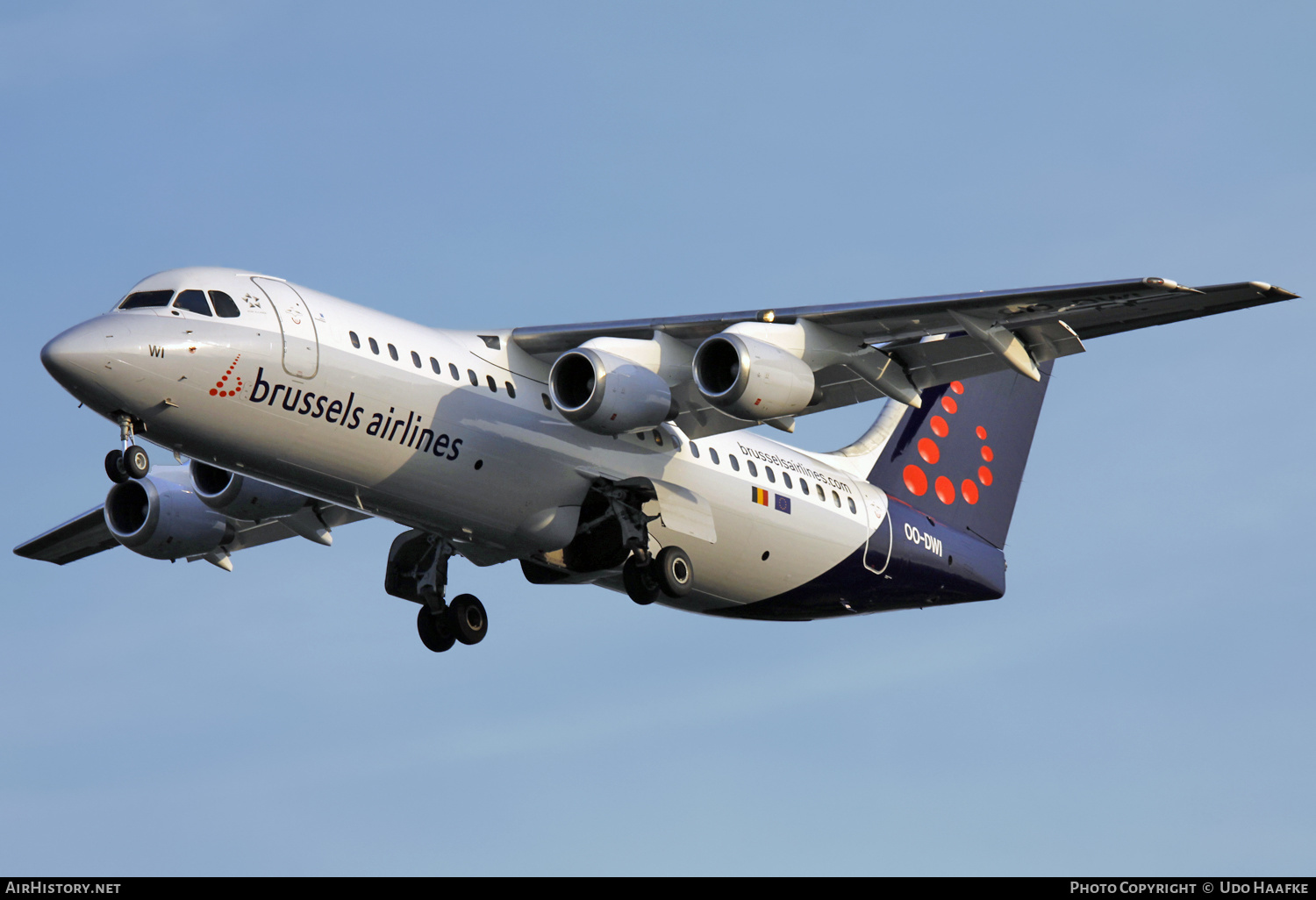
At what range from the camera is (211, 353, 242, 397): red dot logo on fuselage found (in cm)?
1877

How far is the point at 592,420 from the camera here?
1991cm

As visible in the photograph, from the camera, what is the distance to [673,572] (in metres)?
21.9

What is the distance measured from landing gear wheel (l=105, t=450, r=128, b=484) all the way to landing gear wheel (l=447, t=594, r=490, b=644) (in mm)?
5486

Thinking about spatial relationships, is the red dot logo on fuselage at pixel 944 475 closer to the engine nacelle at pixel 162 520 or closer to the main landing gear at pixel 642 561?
the main landing gear at pixel 642 561

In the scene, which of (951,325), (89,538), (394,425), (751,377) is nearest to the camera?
(751,377)

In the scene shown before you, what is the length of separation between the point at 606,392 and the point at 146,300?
16.0 feet

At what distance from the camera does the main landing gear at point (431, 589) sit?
2312 centimetres

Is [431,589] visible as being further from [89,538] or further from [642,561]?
[89,538]

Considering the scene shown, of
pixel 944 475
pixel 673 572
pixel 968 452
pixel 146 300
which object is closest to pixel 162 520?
pixel 146 300

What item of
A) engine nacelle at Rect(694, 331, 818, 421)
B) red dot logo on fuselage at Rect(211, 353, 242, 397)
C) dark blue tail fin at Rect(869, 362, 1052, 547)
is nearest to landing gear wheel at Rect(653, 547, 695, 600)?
engine nacelle at Rect(694, 331, 818, 421)

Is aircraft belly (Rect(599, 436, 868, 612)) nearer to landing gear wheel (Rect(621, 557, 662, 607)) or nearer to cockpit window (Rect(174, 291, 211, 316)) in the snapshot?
landing gear wheel (Rect(621, 557, 662, 607))

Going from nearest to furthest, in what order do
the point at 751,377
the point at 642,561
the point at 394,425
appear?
1. the point at 751,377
2. the point at 394,425
3. the point at 642,561
